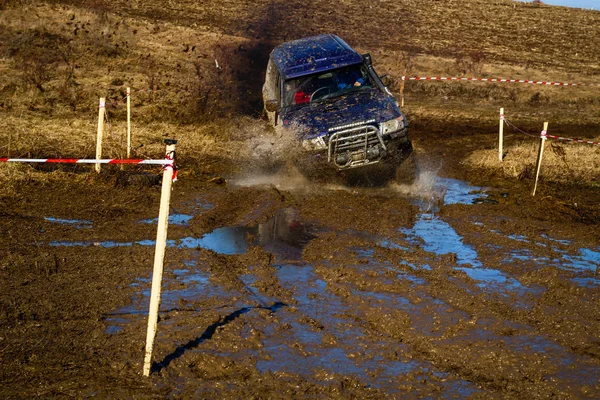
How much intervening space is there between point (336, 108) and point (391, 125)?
3.19 ft

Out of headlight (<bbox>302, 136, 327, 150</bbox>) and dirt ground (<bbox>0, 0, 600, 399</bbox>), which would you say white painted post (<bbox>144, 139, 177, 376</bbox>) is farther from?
headlight (<bbox>302, 136, 327, 150</bbox>)

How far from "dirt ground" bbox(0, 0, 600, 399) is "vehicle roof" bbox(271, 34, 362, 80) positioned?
4.74 feet

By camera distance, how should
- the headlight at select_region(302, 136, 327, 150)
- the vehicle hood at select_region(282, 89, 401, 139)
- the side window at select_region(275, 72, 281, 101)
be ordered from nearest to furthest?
the headlight at select_region(302, 136, 327, 150)
the vehicle hood at select_region(282, 89, 401, 139)
the side window at select_region(275, 72, 281, 101)

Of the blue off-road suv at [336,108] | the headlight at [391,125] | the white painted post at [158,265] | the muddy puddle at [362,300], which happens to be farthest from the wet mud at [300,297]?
the headlight at [391,125]

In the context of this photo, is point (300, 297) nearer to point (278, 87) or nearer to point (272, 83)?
point (278, 87)

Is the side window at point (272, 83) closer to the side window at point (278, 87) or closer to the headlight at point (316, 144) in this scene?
the side window at point (278, 87)

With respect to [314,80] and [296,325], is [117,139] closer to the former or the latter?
[314,80]

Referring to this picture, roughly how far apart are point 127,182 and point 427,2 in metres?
34.5

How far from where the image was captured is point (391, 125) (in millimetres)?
12539

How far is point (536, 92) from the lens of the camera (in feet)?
88.5

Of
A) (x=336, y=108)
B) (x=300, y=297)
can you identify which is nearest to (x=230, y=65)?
(x=336, y=108)

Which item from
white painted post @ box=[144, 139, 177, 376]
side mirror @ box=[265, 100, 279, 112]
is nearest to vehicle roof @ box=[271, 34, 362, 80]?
side mirror @ box=[265, 100, 279, 112]

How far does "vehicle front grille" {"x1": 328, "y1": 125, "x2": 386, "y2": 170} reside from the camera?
40.4 ft

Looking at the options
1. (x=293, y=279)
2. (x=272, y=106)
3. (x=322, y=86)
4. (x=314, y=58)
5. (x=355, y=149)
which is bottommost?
(x=293, y=279)
